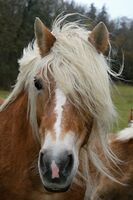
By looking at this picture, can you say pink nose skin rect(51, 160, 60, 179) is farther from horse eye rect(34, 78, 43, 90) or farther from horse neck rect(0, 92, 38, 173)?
horse neck rect(0, 92, 38, 173)

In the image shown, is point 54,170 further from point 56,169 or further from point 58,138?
point 58,138

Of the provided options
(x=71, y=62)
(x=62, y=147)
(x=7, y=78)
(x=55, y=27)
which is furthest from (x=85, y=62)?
(x=7, y=78)

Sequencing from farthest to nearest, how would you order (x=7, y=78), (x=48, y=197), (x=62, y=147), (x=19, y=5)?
(x=19, y=5) < (x=7, y=78) < (x=48, y=197) < (x=62, y=147)

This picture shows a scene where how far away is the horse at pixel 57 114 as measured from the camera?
3182 millimetres

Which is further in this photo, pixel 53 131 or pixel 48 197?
pixel 48 197

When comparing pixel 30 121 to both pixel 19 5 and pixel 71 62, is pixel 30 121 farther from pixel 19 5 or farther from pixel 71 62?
pixel 19 5

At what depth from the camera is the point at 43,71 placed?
364 centimetres

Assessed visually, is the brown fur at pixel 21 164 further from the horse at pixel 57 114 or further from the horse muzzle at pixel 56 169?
the horse muzzle at pixel 56 169

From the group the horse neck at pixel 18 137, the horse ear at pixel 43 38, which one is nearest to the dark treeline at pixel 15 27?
the horse neck at pixel 18 137

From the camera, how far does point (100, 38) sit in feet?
12.6

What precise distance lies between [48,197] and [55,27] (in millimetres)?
1571

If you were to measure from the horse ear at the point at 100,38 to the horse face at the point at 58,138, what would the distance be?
24.7 inches

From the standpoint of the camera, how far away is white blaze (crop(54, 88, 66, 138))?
323 cm

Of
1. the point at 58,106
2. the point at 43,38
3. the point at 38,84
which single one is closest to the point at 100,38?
the point at 43,38
